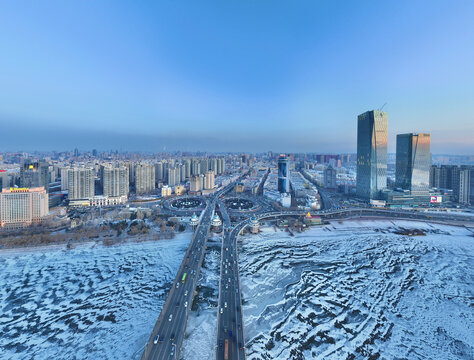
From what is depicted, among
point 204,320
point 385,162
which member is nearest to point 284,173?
point 385,162

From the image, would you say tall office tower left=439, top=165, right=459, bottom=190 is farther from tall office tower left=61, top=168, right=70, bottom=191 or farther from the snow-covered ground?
tall office tower left=61, top=168, right=70, bottom=191

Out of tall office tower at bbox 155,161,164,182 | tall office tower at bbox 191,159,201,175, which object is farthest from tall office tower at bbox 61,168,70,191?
tall office tower at bbox 191,159,201,175

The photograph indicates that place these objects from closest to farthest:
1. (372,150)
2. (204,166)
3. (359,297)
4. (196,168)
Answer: (359,297) → (372,150) → (196,168) → (204,166)

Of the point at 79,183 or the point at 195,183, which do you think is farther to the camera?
the point at 195,183

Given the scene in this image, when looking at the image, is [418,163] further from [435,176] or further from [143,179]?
[143,179]

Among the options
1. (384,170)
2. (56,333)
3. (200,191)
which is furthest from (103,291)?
(384,170)

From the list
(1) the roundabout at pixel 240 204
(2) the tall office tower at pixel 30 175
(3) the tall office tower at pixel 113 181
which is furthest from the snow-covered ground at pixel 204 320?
(2) the tall office tower at pixel 30 175

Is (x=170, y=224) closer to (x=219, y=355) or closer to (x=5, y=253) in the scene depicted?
(x=5, y=253)

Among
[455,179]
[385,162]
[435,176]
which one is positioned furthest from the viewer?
[435,176]
